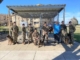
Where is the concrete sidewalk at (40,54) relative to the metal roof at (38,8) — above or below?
below

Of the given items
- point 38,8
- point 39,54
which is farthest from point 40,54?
point 38,8

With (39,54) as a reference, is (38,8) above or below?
above

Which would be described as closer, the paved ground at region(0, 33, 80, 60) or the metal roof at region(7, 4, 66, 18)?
the paved ground at region(0, 33, 80, 60)

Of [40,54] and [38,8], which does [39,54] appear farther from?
[38,8]

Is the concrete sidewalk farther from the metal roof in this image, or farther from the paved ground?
the metal roof

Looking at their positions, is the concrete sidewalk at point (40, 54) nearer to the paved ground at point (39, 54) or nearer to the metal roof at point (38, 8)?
the paved ground at point (39, 54)

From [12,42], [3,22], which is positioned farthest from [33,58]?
[3,22]

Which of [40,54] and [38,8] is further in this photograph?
[38,8]

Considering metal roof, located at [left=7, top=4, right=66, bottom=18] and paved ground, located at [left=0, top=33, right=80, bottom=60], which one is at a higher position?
metal roof, located at [left=7, top=4, right=66, bottom=18]

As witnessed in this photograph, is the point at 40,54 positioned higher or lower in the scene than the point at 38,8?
lower

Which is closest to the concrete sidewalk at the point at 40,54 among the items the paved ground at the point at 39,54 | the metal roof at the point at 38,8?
the paved ground at the point at 39,54

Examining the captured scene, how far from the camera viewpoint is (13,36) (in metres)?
16.2

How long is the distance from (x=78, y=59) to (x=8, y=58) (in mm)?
3790

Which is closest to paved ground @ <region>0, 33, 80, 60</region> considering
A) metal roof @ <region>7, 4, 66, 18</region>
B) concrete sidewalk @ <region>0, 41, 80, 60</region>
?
concrete sidewalk @ <region>0, 41, 80, 60</region>
